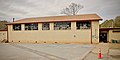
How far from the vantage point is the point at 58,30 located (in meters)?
29.8

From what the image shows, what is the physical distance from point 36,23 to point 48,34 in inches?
153

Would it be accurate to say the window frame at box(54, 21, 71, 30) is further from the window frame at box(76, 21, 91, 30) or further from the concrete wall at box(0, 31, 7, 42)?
the concrete wall at box(0, 31, 7, 42)

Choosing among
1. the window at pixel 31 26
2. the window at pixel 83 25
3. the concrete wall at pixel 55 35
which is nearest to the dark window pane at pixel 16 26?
the concrete wall at pixel 55 35

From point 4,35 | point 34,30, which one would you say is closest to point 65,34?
point 34,30

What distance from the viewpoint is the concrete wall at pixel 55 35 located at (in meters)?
27.0

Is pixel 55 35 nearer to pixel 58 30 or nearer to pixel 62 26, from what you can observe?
pixel 58 30

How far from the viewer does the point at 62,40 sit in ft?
95.8

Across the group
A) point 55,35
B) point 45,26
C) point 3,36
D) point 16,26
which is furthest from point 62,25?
point 3,36

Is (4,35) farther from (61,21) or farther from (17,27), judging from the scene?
(61,21)

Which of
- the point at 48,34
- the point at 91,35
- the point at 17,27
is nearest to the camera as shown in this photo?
the point at 91,35

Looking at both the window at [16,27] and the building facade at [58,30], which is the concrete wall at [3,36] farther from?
the window at [16,27]

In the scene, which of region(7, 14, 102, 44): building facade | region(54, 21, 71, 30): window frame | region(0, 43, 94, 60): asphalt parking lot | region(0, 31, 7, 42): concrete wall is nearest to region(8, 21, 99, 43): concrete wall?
region(7, 14, 102, 44): building facade

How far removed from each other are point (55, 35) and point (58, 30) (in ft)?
3.73

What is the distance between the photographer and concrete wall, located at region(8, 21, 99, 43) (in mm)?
27042
